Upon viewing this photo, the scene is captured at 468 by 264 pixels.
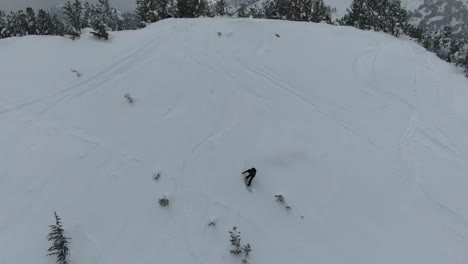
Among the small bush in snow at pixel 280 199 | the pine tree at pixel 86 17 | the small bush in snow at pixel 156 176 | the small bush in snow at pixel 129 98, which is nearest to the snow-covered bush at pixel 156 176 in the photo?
the small bush in snow at pixel 156 176

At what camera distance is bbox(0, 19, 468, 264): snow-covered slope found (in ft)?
34.9

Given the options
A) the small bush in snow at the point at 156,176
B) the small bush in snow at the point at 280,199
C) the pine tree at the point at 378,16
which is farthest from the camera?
the pine tree at the point at 378,16

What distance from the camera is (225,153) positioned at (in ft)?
43.8

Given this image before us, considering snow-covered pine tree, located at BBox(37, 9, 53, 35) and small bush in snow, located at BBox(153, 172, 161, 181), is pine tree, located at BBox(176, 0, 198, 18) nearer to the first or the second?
snow-covered pine tree, located at BBox(37, 9, 53, 35)

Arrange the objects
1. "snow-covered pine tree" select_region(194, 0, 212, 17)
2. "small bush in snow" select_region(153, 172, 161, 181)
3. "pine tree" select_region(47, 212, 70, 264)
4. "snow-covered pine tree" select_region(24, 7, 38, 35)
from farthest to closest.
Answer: "snow-covered pine tree" select_region(24, 7, 38, 35)
"snow-covered pine tree" select_region(194, 0, 212, 17)
"small bush in snow" select_region(153, 172, 161, 181)
"pine tree" select_region(47, 212, 70, 264)

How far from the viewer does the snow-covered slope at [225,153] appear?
1064 cm

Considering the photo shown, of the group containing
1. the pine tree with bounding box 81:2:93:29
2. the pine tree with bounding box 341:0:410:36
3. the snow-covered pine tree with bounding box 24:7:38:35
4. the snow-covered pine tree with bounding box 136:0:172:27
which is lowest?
the pine tree with bounding box 81:2:93:29

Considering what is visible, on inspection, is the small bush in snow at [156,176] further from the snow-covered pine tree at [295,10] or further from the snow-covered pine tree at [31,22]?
the snow-covered pine tree at [31,22]

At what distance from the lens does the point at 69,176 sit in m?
12.2

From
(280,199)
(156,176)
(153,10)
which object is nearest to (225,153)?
(156,176)

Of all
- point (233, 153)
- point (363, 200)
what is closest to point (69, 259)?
point (233, 153)

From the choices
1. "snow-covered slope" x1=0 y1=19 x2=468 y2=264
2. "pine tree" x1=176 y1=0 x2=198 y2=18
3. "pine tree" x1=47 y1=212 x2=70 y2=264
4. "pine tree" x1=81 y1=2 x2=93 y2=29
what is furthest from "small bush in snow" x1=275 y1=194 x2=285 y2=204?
"pine tree" x1=81 y1=2 x2=93 y2=29

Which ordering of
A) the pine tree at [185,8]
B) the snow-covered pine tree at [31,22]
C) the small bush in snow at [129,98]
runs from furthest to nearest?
the snow-covered pine tree at [31,22] < the pine tree at [185,8] < the small bush in snow at [129,98]

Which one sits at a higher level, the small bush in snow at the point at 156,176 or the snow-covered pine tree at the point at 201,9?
the small bush in snow at the point at 156,176
